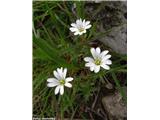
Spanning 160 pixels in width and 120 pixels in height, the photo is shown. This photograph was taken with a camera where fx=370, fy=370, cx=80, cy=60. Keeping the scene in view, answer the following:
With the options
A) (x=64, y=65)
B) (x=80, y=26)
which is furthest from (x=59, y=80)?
(x=80, y=26)

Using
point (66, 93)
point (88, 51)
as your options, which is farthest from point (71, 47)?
point (66, 93)

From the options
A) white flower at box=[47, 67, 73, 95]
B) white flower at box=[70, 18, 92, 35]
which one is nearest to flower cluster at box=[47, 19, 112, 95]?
white flower at box=[47, 67, 73, 95]

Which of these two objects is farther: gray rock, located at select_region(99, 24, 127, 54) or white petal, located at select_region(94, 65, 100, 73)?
gray rock, located at select_region(99, 24, 127, 54)

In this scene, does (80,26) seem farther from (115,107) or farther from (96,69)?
(115,107)

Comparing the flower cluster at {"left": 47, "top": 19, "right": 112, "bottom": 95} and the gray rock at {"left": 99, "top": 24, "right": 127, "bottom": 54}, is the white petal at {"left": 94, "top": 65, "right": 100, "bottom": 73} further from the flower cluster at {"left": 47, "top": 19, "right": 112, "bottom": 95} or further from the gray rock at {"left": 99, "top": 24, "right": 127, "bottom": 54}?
the gray rock at {"left": 99, "top": 24, "right": 127, "bottom": 54}

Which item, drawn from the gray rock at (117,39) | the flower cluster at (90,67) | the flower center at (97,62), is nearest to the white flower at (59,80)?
the flower cluster at (90,67)

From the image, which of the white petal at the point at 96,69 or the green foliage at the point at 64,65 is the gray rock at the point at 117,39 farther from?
the white petal at the point at 96,69

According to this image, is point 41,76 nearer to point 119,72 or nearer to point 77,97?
point 77,97
